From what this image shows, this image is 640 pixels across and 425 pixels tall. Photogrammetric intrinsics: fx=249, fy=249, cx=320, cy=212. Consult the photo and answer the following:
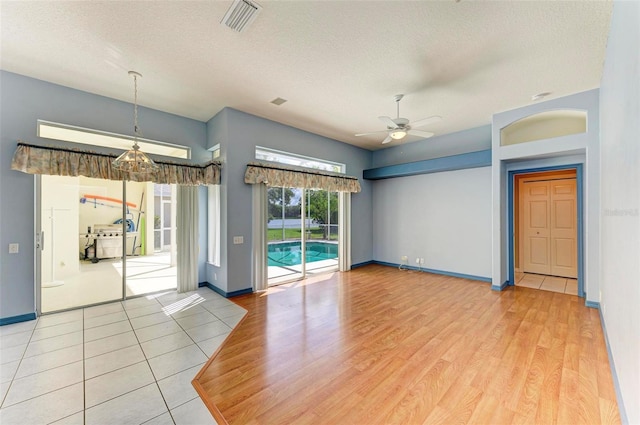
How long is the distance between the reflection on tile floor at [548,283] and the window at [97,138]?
711cm

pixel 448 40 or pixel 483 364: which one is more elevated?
pixel 448 40

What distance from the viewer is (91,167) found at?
3.50m

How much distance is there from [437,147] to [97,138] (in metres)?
6.43

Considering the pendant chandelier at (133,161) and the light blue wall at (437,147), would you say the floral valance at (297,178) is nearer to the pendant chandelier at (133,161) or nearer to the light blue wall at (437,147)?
the light blue wall at (437,147)

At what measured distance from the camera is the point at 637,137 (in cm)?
145

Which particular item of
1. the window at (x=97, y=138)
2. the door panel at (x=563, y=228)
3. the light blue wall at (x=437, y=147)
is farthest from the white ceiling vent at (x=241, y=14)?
the door panel at (x=563, y=228)

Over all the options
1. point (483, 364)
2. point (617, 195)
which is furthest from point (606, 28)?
point (483, 364)

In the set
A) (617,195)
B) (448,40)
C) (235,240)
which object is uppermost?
(448,40)

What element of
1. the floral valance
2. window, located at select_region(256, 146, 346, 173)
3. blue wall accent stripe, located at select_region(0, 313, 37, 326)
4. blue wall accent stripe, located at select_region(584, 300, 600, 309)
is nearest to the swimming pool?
the floral valance

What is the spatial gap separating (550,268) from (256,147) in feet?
22.5

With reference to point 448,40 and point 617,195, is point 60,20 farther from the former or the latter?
point 617,195

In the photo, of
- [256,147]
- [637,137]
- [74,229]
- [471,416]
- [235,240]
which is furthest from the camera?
[256,147]

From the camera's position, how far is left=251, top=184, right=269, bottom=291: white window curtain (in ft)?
15.0

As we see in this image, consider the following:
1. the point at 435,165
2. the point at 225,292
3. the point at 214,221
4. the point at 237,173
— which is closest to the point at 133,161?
the point at 237,173
